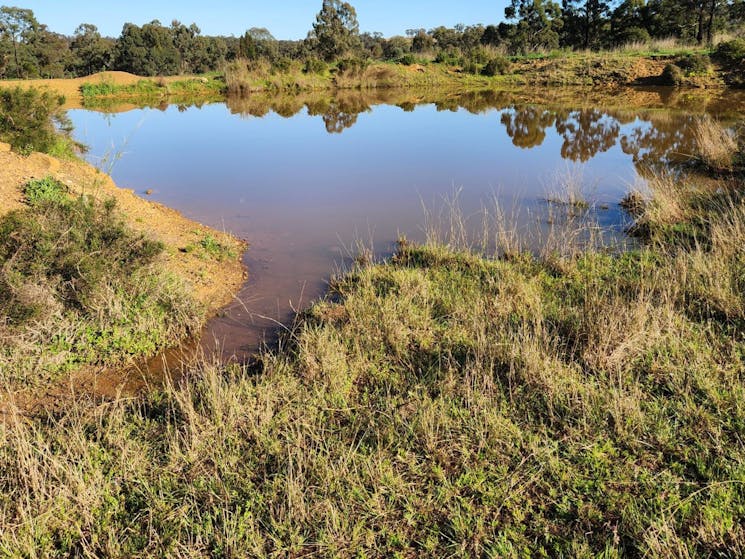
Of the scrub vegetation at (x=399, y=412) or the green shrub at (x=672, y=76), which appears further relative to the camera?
the green shrub at (x=672, y=76)

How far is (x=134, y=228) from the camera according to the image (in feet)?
23.1

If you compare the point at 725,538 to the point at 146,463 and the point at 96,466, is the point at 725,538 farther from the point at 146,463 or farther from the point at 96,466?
the point at 96,466

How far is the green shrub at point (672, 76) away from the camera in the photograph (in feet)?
87.9

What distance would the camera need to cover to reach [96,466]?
120 inches

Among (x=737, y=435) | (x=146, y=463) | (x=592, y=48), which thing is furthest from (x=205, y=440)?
(x=592, y=48)

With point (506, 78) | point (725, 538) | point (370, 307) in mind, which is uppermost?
point (506, 78)

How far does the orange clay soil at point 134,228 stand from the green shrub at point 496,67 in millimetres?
29742

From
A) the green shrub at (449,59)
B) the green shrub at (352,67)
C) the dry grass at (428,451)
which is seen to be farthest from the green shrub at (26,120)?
the green shrub at (449,59)

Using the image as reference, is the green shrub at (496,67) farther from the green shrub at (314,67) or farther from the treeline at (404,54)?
the green shrub at (314,67)

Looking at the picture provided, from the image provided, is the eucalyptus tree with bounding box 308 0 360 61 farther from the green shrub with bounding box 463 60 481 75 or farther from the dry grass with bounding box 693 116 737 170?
the dry grass with bounding box 693 116 737 170

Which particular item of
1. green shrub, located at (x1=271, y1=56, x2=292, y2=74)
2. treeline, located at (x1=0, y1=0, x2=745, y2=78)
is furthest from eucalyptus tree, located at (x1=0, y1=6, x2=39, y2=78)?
green shrub, located at (x1=271, y1=56, x2=292, y2=74)

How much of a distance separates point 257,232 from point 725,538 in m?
7.48

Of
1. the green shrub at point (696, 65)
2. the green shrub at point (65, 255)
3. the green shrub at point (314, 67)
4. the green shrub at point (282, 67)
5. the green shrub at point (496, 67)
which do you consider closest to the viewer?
the green shrub at point (65, 255)

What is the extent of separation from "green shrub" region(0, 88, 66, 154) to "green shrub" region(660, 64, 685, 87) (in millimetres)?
29377
